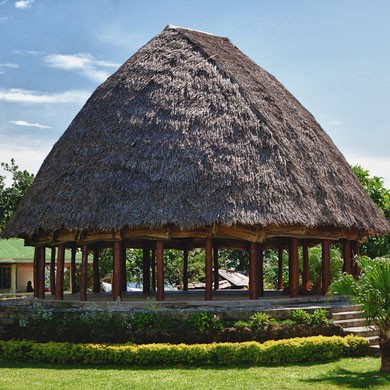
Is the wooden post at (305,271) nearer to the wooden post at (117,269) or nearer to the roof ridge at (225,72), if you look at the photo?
the roof ridge at (225,72)

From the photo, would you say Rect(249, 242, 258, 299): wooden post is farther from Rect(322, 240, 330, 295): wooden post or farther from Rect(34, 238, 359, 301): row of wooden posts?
Rect(322, 240, 330, 295): wooden post

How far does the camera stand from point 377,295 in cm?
1190

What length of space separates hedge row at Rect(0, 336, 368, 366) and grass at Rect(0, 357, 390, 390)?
354 mm

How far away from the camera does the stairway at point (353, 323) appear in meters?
15.3

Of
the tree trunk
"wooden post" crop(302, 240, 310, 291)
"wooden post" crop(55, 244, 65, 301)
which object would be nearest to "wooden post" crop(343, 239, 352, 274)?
"wooden post" crop(302, 240, 310, 291)

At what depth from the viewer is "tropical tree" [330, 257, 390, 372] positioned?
1195 cm

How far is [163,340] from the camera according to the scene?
14.4m

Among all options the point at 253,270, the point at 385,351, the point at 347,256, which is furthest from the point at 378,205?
the point at 385,351

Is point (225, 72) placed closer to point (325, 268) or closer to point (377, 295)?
point (325, 268)

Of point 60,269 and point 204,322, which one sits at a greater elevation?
point 60,269

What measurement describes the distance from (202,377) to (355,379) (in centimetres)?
278

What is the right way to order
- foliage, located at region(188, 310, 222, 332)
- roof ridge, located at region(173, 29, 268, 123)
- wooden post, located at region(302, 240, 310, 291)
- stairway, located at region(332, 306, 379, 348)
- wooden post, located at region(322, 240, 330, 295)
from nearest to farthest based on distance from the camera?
foliage, located at region(188, 310, 222, 332)
stairway, located at region(332, 306, 379, 348)
roof ridge, located at region(173, 29, 268, 123)
wooden post, located at region(322, 240, 330, 295)
wooden post, located at region(302, 240, 310, 291)

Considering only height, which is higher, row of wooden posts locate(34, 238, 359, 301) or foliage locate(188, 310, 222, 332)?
row of wooden posts locate(34, 238, 359, 301)

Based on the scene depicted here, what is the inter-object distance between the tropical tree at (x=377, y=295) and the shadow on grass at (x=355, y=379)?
0.37m
